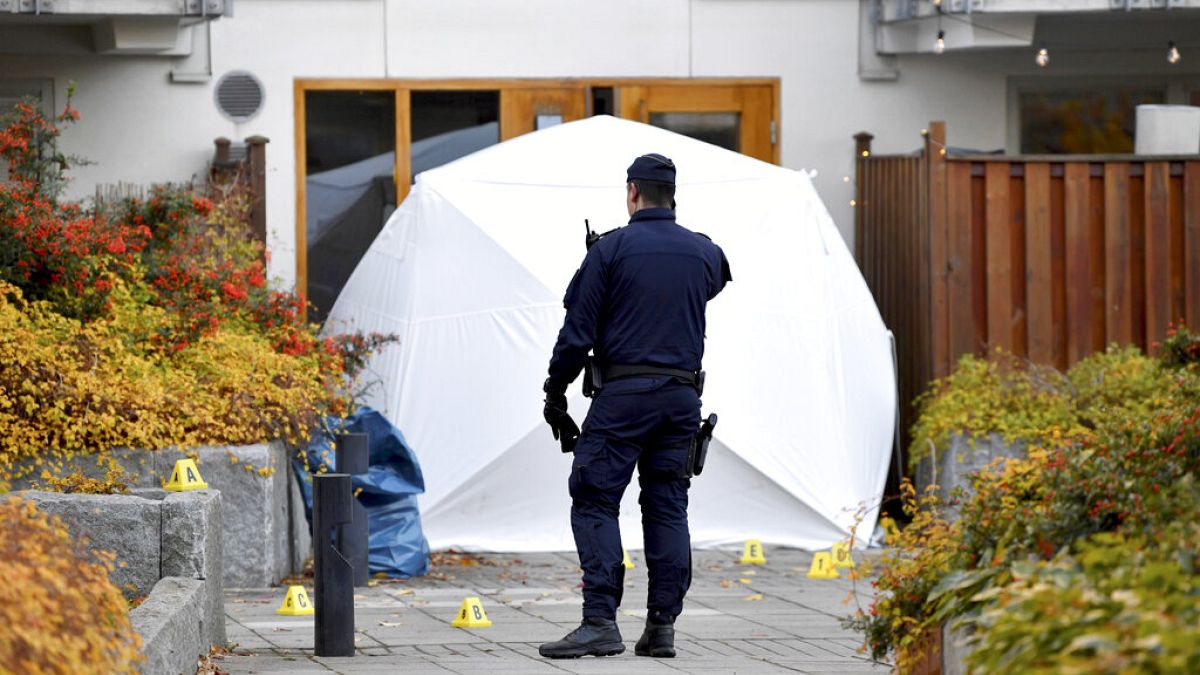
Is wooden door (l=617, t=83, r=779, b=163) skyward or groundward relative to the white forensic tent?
skyward

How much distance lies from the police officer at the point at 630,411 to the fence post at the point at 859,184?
22.2ft

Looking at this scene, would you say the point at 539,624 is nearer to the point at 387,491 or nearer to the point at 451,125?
the point at 387,491

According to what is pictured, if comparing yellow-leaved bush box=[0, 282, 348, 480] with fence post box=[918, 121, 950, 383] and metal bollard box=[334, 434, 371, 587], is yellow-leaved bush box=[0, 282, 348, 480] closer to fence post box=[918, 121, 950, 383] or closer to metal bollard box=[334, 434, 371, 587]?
metal bollard box=[334, 434, 371, 587]

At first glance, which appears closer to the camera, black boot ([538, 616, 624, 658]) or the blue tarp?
black boot ([538, 616, 624, 658])

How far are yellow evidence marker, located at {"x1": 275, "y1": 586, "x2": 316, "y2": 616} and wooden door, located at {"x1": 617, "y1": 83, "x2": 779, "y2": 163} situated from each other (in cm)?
634

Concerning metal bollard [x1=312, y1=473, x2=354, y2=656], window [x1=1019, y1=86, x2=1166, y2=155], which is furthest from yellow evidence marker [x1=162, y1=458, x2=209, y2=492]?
window [x1=1019, y1=86, x2=1166, y2=155]

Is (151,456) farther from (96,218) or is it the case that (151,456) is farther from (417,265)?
(417,265)

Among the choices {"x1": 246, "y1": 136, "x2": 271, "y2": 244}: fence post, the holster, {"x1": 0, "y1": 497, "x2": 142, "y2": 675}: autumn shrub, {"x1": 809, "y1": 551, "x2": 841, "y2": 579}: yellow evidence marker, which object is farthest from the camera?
{"x1": 246, "y1": 136, "x2": 271, "y2": 244}: fence post

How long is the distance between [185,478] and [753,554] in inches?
151

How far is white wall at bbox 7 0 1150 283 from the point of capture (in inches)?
540

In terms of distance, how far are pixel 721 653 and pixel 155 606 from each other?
2.44 metres

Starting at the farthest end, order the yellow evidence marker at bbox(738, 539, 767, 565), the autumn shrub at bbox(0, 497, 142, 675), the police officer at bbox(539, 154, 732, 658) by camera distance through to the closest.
Result: 1. the yellow evidence marker at bbox(738, 539, 767, 565)
2. the police officer at bbox(539, 154, 732, 658)
3. the autumn shrub at bbox(0, 497, 142, 675)

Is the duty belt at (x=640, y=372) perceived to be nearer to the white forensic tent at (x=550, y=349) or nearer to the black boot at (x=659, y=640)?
the black boot at (x=659, y=640)

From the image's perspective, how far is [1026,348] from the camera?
12.7 meters
